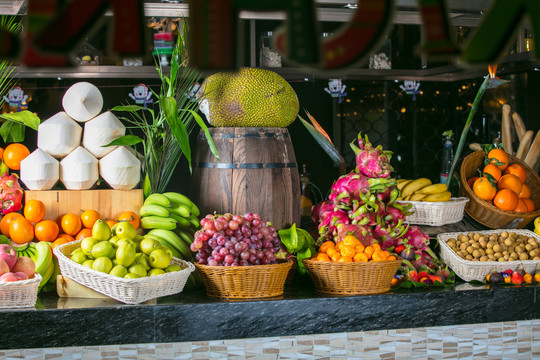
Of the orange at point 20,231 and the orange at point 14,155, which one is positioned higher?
the orange at point 14,155

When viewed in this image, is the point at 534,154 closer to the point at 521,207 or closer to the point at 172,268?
the point at 521,207

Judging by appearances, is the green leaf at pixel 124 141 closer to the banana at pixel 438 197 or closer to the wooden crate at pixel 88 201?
the wooden crate at pixel 88 201

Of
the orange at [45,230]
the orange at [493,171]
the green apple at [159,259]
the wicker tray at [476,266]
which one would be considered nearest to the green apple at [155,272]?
the green apple at [159,259]

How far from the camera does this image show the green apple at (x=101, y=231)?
2.83m

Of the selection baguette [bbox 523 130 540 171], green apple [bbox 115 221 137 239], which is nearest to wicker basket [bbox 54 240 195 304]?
green apple [bbox 115 221 137 239]

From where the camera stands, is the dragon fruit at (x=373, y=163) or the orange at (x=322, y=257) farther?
the dragon fruit at (x=373, y=163)

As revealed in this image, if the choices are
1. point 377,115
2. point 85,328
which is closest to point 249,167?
point 85,328

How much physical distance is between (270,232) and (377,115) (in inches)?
131

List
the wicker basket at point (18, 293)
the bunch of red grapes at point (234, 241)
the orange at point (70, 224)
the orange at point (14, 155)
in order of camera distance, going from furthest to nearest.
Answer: the orange at point (14, 155), the orange at point (70, 224), the bunch of red grapes at point (234, 241), the wicker basket at point (18, 293)

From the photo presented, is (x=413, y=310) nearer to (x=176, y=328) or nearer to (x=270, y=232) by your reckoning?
(x=270, y=232)

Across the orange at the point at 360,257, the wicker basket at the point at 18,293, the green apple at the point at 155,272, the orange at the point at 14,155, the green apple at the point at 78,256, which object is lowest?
the wicker basket at the point at 18,293

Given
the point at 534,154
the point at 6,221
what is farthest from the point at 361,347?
the point at 534,154

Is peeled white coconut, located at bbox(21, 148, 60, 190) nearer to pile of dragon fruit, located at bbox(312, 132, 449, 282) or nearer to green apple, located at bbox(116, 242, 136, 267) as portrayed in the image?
green apple, located at bbox(116, 242, 136, 267)

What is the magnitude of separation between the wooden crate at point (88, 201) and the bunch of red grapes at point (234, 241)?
0.55 meters
